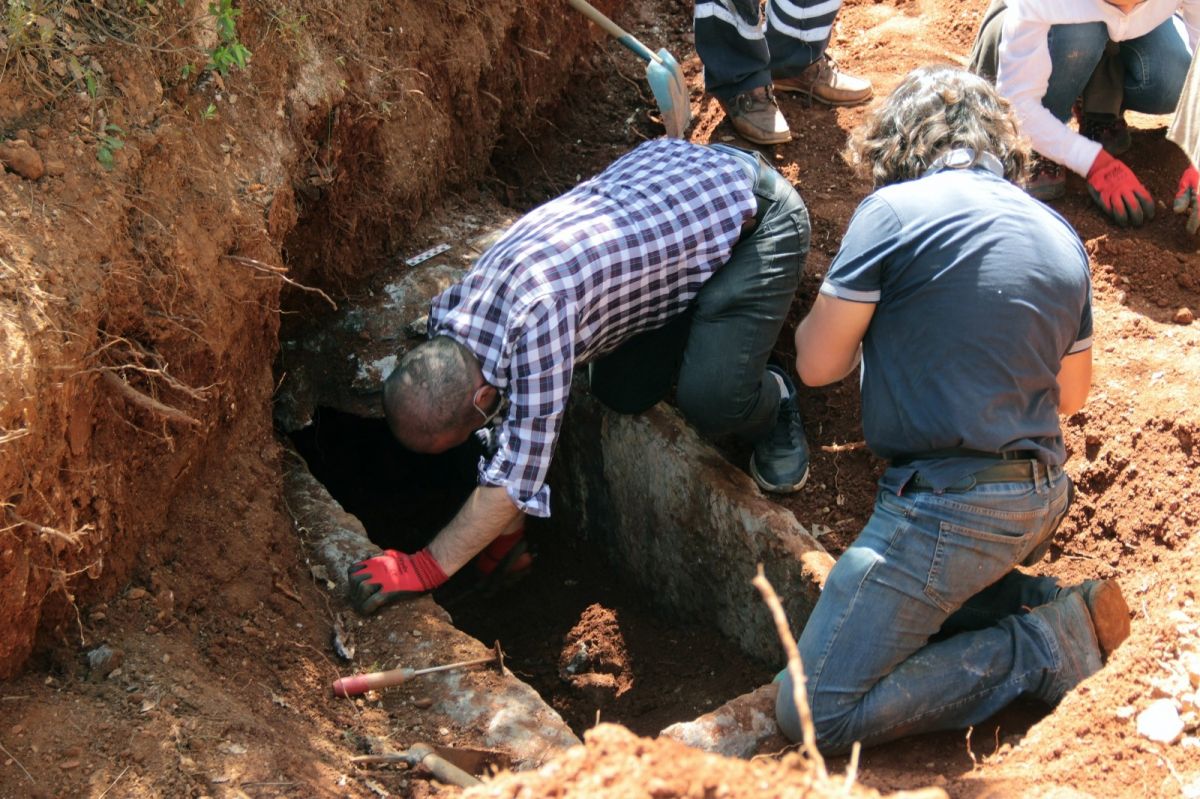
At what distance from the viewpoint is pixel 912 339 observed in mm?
2742

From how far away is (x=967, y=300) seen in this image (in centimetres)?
264

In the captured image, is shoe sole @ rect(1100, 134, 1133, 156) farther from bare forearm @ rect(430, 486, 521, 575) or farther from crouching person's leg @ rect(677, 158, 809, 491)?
bare forearm @ rect(430, 486, 521, 575)

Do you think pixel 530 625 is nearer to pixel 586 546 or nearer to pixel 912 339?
pixel 586 546

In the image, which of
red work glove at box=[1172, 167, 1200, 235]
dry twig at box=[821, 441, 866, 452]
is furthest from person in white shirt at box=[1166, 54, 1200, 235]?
dry twig at box=[821, 441, 866, 452]

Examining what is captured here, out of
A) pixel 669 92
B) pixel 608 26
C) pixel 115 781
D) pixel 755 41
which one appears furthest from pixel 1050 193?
pixel 115 781

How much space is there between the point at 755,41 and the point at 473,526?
8.44ft

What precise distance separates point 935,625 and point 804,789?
1.33 meters

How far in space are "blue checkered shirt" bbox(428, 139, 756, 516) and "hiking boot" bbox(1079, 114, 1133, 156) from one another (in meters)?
2.02

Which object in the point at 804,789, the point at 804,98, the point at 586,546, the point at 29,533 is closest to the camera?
the point at 804,789

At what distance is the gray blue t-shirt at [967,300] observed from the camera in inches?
104

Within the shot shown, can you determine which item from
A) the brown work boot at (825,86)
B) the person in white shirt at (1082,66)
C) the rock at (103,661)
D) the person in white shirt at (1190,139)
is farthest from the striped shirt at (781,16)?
the rock at (103,661)

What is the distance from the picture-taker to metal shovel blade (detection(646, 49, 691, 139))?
4570 millimetres

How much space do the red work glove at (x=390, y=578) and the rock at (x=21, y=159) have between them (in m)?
1.40

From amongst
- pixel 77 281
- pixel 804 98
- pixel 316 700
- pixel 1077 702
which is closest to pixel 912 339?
pixel 1077 702
